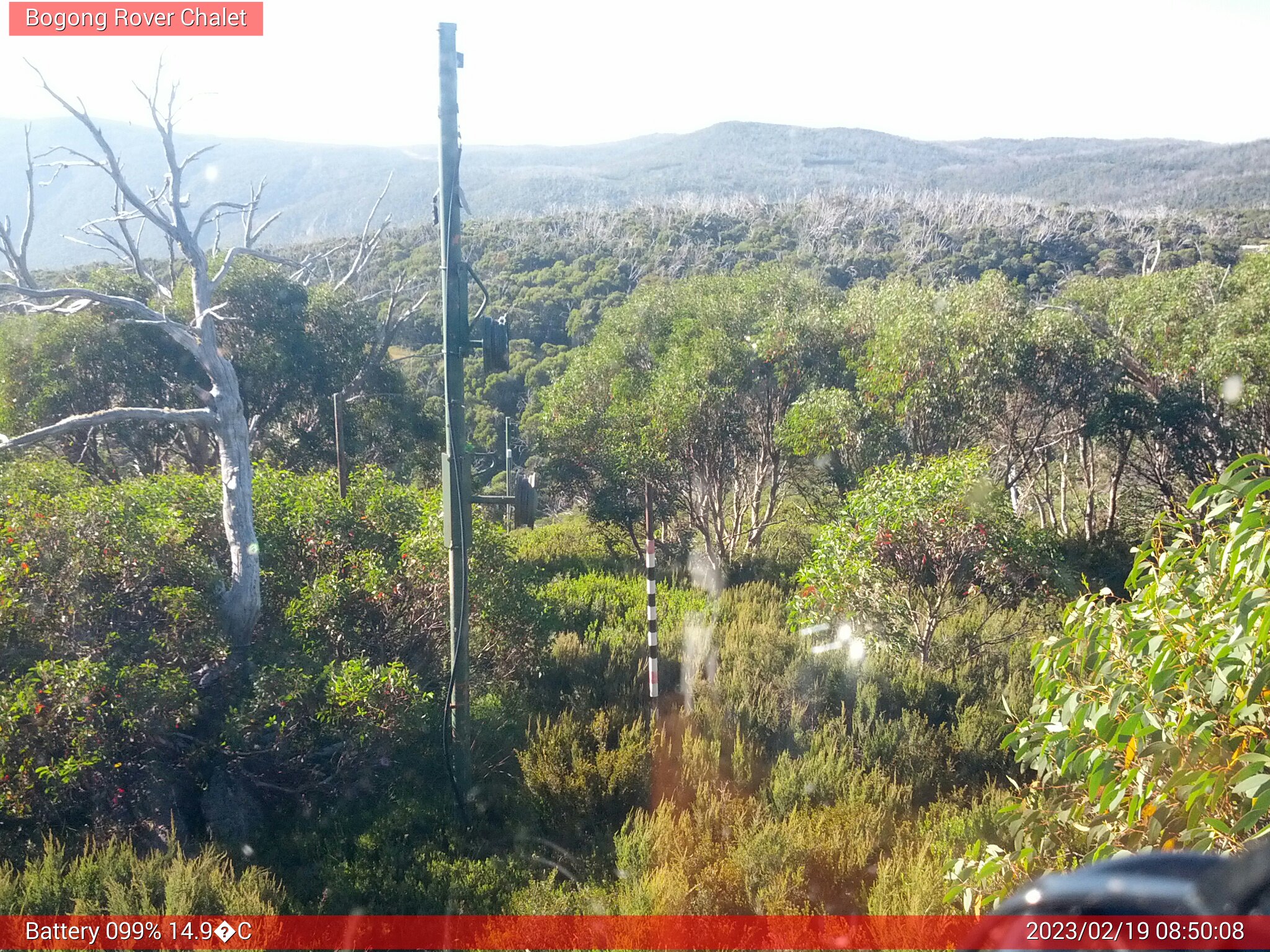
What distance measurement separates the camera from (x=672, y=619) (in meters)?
9.55

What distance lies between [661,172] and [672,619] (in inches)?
4074

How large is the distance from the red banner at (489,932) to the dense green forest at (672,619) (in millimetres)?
122

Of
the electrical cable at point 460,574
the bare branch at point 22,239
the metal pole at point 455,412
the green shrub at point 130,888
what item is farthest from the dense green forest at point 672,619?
the bare branch at point 22,239

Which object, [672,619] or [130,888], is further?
[672,619]

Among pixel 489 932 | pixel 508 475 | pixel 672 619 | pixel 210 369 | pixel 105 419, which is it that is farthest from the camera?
pixel 508 475

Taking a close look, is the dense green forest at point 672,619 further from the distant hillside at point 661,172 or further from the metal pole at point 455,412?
the distant hillside at point 661,172

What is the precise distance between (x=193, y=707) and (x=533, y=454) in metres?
9.26

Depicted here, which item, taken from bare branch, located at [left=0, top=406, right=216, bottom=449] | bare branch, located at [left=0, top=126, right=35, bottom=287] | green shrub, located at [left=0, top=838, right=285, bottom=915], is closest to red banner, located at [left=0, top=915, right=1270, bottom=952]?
green shrub, located at [left=0, top=838, right=285, bottom=915]

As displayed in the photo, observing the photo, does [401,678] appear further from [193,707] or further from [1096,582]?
[1096,582]

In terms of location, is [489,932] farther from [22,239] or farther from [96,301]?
[22,239]

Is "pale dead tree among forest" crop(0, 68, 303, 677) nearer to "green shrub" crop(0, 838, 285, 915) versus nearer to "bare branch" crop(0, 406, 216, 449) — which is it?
"bare branch" crop(0, 406, 216, 449)

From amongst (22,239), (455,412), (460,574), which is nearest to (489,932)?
(460,574)

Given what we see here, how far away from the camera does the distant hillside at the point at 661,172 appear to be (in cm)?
6388

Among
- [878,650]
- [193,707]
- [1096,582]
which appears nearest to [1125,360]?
[1096,582]
